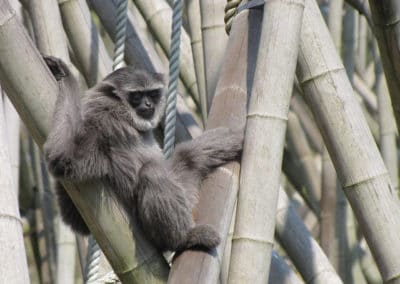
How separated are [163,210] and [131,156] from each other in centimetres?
40

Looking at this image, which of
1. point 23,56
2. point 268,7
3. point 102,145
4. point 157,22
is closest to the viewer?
point 23,56

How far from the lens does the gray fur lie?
12.3 feet

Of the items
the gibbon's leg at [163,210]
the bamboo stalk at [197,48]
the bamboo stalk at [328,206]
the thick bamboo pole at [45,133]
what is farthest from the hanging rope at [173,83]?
the bamboo stalk at [328,206]

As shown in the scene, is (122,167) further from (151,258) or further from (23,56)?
(23,56)

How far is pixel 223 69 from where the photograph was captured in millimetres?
4211

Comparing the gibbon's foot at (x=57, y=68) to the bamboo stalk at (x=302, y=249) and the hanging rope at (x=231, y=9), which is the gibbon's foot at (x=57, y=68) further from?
the bamboo stalk at (x=302, y=249)

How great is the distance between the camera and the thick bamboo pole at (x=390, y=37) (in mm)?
4684

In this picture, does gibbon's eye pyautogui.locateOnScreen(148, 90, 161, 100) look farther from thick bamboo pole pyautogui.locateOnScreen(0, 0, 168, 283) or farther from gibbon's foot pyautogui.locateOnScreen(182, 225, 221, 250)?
thick bamboo pole pyautogui.locateOnScreen(0, 0, 168, 283)

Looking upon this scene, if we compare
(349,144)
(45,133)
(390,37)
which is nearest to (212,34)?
(390,37)

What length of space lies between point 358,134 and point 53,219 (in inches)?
180

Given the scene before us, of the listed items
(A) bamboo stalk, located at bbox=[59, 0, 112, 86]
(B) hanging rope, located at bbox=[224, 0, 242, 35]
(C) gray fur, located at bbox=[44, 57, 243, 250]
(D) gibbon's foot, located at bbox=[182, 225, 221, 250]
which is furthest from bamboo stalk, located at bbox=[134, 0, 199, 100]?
(D) gibbon's foot, located at bbox=[182, 225, 221, 250]

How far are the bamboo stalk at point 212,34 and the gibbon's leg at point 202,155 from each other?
24.6 inches

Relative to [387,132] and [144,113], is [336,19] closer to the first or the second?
[387,132]

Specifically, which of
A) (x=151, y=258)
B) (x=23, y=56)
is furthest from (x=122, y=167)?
(x=23, y=56)
